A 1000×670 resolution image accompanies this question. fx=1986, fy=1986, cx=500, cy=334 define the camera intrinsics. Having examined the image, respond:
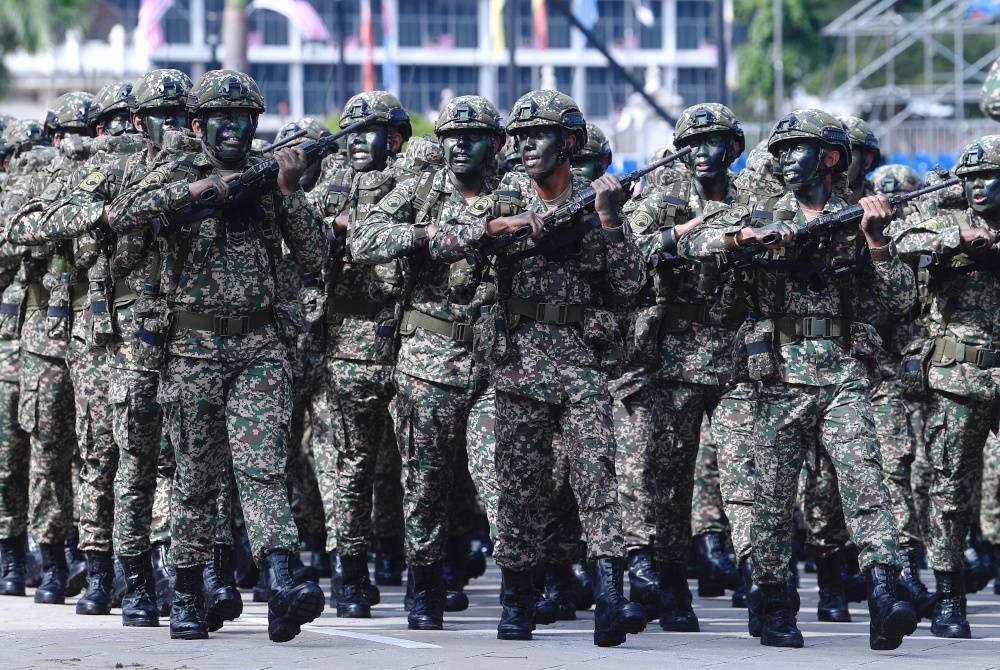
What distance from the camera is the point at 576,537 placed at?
10.8 metres

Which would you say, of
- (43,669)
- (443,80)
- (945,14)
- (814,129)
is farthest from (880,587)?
(443,80)

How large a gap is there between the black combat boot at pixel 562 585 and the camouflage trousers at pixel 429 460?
2.99 ft

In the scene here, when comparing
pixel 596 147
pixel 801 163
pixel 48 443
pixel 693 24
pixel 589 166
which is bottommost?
pixel 48 443

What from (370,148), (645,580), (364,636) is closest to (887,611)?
(645,580)

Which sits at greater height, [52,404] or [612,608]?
[52,404]

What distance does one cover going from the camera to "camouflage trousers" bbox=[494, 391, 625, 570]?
9.10 meters

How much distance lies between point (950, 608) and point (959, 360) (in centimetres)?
127

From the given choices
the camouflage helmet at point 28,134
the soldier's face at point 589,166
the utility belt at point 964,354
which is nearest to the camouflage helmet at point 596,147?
the soldier's face at point 589,166

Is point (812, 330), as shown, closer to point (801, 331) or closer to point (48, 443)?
point (801, 331)

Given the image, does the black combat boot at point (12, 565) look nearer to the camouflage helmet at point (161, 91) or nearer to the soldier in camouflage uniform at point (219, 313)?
the soldier in camouflage uniform at point (219, 313)

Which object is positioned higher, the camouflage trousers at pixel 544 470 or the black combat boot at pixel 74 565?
the camouflage trousers at pixel 544 470

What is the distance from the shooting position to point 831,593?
10.6 m

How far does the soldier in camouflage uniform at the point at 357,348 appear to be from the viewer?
10844mm

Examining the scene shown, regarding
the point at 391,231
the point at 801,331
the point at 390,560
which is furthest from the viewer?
the point at 390,560
